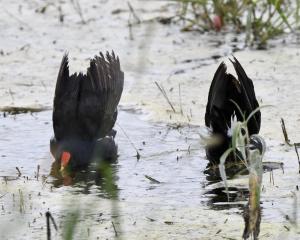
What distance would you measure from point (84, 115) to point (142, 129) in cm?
64

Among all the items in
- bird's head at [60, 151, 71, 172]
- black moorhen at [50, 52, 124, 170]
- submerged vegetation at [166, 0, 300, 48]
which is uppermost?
submerged vegetation at [166, 0, 300, 48]

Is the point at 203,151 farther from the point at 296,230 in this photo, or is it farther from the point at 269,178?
the point at 296,230

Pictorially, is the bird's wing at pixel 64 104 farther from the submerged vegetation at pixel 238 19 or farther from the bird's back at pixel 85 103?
the submerged vegetation at pixel 238 19

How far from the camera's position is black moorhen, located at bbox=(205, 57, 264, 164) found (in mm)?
5930

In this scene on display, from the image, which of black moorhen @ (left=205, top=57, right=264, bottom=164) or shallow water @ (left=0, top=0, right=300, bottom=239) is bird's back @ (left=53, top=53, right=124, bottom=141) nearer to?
shallow water @ (left=0, top=0, right=300, bottom=239)

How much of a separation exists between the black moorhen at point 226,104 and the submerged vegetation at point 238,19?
259cm

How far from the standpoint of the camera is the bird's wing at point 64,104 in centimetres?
635

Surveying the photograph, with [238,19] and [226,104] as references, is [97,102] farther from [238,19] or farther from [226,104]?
[238,19]

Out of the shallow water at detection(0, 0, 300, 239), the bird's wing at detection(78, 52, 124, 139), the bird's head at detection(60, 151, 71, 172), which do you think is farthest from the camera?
the bird's wing at detection(78, 52, 124, 139)

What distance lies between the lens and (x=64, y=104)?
6375mm

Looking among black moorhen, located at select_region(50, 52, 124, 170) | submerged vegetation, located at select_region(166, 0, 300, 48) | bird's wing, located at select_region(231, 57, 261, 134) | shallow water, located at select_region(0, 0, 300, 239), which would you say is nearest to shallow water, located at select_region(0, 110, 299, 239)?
shallow water, located at select_region(0, 0, 300, 239)

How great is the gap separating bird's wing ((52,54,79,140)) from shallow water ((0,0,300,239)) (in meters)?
0.24

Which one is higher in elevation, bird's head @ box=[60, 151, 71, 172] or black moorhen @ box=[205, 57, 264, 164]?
black moorhen @ box=[205, 57, 264, 164]

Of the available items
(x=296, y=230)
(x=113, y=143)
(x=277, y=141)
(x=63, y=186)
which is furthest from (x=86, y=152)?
(x=296, y=230)
